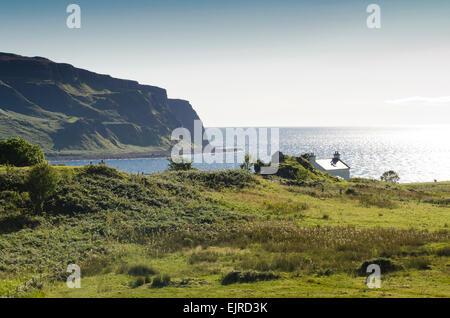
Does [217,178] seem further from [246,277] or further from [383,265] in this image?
[246,277]

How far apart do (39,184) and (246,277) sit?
2669 cm

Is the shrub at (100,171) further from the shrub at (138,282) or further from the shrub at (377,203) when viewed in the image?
the shrub at (377,203)

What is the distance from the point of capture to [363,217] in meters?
42.0

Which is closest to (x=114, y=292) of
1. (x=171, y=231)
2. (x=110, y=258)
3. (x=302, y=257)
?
(x=110, y=258)

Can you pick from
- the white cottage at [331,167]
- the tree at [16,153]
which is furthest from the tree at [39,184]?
the white cottage at [331,167]

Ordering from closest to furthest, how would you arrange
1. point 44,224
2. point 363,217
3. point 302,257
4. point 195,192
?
point 302,257 → point 44,224 → point 363,217 → point 195,192

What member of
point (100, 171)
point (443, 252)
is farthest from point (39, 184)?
point (443, 252)

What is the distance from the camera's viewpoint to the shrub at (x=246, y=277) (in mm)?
19734

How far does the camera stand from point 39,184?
36.1 m

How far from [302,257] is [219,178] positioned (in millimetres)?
41955

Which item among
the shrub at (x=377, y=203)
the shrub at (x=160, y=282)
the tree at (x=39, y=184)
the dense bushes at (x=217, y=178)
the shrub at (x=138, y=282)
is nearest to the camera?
the shrub at (x=160, y=282)

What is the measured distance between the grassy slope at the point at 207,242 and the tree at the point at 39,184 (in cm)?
154
